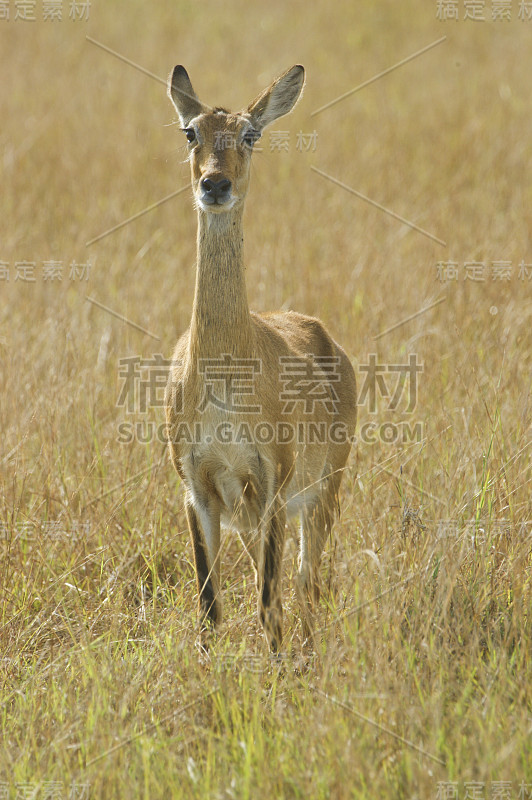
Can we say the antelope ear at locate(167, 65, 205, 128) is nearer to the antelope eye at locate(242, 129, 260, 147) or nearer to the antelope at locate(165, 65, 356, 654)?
the antelope at locate(165, 65, 356, 654)

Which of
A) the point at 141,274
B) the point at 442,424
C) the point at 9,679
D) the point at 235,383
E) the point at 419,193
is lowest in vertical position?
the point at 9,679

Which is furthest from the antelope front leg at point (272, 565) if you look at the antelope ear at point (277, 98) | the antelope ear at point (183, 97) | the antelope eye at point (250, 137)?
the antelope ear at point (183, 97)

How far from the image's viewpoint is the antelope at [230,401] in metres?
4.04

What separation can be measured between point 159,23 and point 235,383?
11.8 m

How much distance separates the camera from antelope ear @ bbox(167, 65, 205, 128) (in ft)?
15.0

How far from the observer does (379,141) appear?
420 inches

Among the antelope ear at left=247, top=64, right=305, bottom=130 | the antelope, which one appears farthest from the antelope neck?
the antelope ear at left=247, top=64, right=305, bottom=130

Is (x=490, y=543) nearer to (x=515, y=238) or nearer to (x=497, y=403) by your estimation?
(x=497, y=403)

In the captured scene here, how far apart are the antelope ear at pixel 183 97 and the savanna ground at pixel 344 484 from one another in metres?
0.38

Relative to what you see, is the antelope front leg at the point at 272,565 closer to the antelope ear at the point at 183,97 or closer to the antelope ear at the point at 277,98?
the antelope ear at the point at 277,98

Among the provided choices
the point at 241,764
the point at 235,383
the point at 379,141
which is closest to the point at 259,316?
Result: the point at 235,383

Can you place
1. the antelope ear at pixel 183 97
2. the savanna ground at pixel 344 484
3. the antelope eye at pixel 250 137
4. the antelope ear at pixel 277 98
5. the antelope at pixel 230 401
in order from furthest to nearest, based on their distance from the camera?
the antelope ear at pixel 183 97, the antelope ear at pixel 277 98, the antelope eye at pixel 250 137, the antelope at pixel 230 401, the savanna ground at pixel 344 484

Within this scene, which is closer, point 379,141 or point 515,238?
point 515,238

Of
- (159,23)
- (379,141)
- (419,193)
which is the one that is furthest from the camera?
(159,23)
